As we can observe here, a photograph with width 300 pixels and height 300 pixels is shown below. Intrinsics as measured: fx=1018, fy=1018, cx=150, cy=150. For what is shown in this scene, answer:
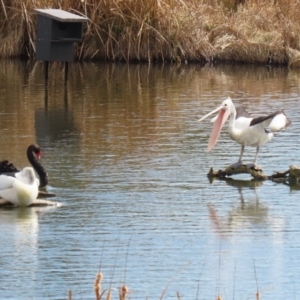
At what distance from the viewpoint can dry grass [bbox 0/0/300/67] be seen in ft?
81.0

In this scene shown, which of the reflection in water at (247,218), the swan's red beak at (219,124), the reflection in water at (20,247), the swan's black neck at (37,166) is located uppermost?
the swan's red beak at (219,124)

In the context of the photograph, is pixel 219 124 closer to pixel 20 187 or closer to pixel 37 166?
pixel 37 166

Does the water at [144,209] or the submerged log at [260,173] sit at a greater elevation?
the submerged log at [260,173]

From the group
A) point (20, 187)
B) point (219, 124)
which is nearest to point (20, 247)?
point (20, 187)

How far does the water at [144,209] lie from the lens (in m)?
7.50

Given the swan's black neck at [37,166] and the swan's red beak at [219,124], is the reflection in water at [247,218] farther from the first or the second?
the swan's black neck at [37,166]

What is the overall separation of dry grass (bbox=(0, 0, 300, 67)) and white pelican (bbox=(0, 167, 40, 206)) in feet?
49.8

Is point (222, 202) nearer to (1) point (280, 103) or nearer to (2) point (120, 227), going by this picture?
(2) point (120, 227)

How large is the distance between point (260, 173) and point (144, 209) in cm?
186

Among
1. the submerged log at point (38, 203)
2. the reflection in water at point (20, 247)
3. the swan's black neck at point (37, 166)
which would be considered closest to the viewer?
the reflection in water at point (20, 247)

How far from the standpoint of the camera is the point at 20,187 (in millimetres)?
9430

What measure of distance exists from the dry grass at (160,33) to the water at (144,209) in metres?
6.80

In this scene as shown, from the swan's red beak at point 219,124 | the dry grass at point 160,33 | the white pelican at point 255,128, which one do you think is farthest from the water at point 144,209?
the dry grass at point 160,33

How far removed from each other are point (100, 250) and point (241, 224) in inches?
62.9
